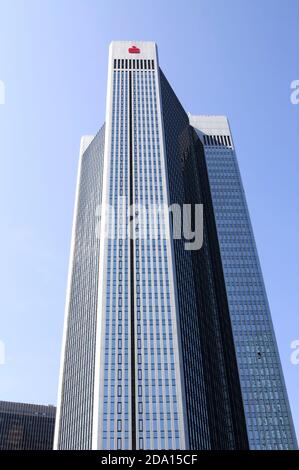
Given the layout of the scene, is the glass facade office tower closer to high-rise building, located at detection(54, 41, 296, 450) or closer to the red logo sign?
high-rise building, located at detection(54, 41, 296, 450)

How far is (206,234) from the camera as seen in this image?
18550 centimetres

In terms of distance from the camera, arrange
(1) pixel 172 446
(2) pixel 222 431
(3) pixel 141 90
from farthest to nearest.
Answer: (3) pixel 141 90 < (2) pixel 222 431 < (1) pixel 172 446

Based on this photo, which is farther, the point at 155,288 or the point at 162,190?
the point at 162,190

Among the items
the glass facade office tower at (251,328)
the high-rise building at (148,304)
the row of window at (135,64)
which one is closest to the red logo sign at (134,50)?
the high-rise building at (148,304)

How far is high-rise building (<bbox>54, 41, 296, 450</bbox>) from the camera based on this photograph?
358 ft

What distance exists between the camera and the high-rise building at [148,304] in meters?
109

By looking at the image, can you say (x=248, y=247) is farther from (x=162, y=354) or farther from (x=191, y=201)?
(x=162, y=354)

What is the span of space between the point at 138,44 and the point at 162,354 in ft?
410

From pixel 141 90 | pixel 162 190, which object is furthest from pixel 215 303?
pixel 141 90

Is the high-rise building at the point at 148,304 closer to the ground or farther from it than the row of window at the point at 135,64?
closer to the ground

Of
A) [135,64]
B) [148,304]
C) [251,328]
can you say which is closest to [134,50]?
[135,64]

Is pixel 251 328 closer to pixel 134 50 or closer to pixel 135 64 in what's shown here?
pixel 135 64

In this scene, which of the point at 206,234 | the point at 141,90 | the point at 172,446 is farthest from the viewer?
the point at 206,234

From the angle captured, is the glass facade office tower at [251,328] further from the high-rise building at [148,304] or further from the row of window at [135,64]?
the row of window at [135,64]
